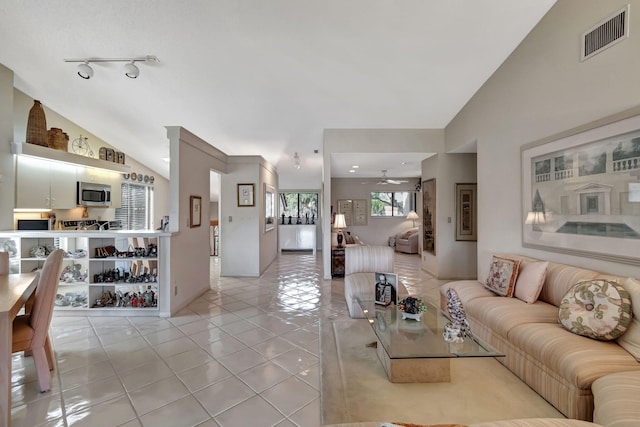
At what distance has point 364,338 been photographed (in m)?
2.84

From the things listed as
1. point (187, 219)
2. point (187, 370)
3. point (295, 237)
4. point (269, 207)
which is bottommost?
point (187, 370)

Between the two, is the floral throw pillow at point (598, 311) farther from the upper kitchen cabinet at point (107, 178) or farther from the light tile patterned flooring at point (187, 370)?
the upper kitchen cabinet at point (107, 178)

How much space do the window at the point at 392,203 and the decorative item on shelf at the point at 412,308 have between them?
708 cm

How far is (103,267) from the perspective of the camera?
3.67m

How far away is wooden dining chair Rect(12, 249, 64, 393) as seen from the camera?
6.56ft

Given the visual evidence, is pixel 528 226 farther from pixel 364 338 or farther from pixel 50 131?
pixel 50 131

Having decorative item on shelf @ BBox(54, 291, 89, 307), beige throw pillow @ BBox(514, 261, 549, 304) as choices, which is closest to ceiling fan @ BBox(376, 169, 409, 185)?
beige throw pillow @ BBox(514, 261, 549, 304)

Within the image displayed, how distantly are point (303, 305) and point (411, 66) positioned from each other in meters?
3.41

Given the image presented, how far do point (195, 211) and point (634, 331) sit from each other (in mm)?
4601

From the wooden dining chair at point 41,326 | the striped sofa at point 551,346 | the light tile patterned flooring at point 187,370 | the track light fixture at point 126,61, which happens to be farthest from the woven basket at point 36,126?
the striped sofa at point 551,346

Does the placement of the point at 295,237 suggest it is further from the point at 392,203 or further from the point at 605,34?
the point at 605,34

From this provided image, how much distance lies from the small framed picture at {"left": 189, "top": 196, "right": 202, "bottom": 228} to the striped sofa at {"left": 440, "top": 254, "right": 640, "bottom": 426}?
144 inches

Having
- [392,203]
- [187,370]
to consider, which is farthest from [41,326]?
[392,203]

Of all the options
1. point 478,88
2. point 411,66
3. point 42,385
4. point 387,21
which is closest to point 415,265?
point 478,88
